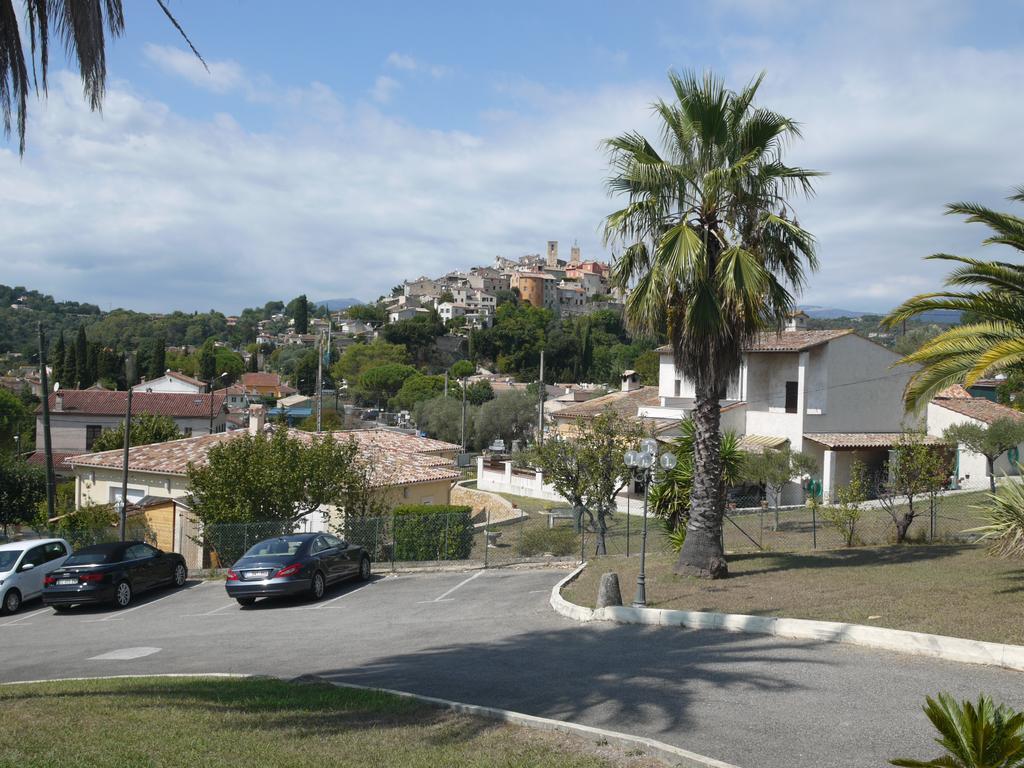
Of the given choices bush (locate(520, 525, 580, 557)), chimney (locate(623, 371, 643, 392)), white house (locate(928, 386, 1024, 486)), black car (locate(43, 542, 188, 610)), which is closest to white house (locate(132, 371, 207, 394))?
chimney (locate(623, 371, 643, 392))

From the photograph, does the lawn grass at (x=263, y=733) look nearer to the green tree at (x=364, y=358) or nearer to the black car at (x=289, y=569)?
the black car at (x=289, y=569)

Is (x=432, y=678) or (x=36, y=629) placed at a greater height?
(x=432, y=678)

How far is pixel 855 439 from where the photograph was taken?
3931 centimetres

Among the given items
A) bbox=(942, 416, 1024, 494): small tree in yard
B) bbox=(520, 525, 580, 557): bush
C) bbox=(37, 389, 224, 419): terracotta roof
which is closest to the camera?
bbox=(520, 525, 580, 557): bush

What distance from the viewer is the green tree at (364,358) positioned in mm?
132750

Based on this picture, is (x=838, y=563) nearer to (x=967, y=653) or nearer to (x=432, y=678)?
(x=967, y=653)

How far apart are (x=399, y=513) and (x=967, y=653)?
18.5m

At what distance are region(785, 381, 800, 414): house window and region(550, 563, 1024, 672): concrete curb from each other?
28377mm

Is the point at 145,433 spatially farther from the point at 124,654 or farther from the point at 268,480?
the point at 124,654

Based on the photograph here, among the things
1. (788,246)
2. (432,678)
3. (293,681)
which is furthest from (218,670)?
(788,246)

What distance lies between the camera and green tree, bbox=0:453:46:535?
41.4 meters

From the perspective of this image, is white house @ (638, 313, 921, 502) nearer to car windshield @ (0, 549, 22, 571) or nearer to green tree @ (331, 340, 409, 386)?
car windshield @ (0, 549, 22, 571)

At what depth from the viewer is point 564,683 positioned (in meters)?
9.49

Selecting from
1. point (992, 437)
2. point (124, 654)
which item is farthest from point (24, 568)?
point (992, 437)
